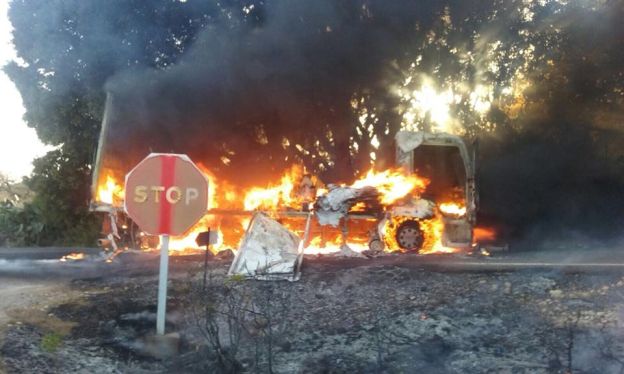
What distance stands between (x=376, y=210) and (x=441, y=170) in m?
1.95

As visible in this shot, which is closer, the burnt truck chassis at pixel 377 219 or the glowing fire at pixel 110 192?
the burnt truck chassis at pixel 377 219

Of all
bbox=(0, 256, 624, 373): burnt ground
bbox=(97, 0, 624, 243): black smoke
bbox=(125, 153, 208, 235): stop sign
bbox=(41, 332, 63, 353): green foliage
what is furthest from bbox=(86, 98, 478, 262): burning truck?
bbox=(41, 332, 63, 353): green foliage

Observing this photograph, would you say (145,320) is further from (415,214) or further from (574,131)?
(574,131)

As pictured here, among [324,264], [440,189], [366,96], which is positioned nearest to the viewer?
[324,264]

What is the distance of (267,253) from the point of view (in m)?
6.71

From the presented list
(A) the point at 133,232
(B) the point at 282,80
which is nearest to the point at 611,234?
(B) the point at 282,80

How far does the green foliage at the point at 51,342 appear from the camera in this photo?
4.10 m

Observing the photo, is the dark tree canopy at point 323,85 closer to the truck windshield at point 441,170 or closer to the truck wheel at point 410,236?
the truck windshield at point 441,170

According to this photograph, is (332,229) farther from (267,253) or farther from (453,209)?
(267,253)

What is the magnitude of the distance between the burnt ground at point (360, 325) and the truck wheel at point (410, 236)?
10.0 ft

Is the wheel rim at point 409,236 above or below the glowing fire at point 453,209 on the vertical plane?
below

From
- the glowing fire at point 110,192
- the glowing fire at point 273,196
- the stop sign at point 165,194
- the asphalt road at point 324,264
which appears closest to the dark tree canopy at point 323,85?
the glowing fire at point 273,196

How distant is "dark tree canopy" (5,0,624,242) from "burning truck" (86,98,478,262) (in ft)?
4.29

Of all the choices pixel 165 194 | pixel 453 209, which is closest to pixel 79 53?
pixel 453 209
